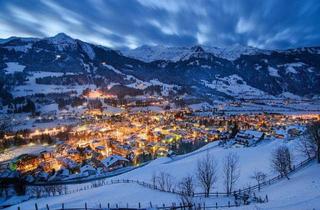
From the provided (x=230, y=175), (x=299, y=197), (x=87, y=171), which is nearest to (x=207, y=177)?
(x=230, y=175)

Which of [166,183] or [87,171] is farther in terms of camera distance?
[87,171]

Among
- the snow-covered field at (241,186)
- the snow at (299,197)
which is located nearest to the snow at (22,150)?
the snow-covered field at (241,186)

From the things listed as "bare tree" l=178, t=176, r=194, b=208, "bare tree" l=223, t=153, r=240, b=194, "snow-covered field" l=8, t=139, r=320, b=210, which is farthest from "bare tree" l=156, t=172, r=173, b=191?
"bare tree" l=223, t=153, r=240, b=194

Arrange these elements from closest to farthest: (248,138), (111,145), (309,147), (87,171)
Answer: (309,147), (87,171), (248,138), (111,145)

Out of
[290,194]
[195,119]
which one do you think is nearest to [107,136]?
[195,119]

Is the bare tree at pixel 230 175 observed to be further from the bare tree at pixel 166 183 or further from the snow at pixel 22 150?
the snow at pixel 22 150

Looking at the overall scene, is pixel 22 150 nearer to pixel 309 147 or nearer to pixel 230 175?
pixel 230 175

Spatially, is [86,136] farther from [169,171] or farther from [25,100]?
[25,100]

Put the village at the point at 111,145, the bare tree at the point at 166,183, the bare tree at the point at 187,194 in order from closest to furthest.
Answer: the bare tree at the point at 187,194 → the bare tree at the point at 166,183 → the village at the point at 111,145
